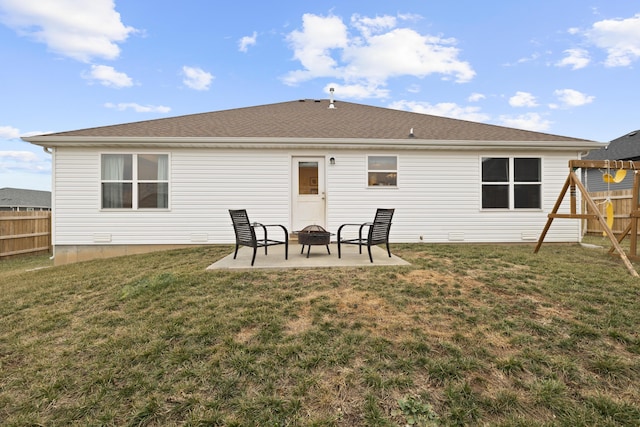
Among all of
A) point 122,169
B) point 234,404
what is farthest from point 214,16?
point 234,404

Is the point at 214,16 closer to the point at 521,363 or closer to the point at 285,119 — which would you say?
the point at 285,119

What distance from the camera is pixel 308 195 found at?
26.7ft

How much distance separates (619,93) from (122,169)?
73.6ft

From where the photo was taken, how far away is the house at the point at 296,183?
7.58 m

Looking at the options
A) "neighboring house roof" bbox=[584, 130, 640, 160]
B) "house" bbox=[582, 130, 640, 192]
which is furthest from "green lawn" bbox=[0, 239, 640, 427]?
"neighboring house roof" bbox=[584, 130, 640, 160]

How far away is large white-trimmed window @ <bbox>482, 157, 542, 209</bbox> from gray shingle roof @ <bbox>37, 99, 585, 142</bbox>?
2.09 ft

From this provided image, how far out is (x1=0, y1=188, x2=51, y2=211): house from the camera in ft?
87.7

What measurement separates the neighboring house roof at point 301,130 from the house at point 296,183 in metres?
0.06

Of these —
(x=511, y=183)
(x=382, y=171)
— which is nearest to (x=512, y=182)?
(x=511, y=183)

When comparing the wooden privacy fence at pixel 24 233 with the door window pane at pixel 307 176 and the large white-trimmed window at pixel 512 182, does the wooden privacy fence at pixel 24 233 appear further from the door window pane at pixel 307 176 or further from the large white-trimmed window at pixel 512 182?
the large white-trimmed window at pixel 512 182

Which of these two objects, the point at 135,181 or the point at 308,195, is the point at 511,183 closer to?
the point at 308,195

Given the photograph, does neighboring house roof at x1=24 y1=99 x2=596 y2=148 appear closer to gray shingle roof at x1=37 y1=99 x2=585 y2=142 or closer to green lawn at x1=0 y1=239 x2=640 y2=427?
gray shingle roof at x1=37 y1=99 x2=585 y2=142

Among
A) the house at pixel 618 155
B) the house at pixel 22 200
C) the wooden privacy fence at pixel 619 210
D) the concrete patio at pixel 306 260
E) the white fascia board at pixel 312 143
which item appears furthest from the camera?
the house at pixel 22 200

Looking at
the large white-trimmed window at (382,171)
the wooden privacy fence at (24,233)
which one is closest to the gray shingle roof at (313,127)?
the large white-trimmed window at (382,171)
